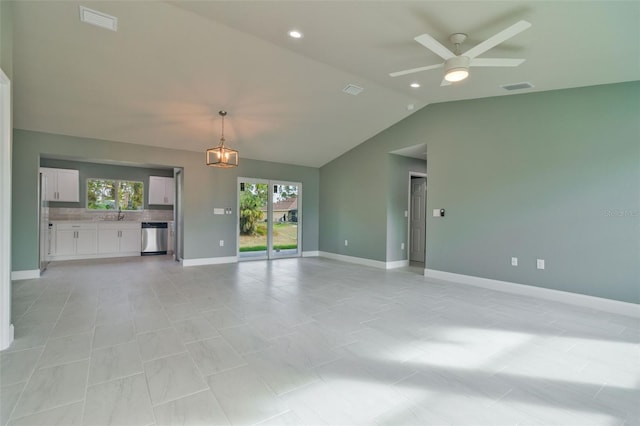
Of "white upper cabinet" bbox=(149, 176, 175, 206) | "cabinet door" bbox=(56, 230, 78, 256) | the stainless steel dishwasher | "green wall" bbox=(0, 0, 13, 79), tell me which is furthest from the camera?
"white upper cabinet" bbox=(149, 176, 175, 206)

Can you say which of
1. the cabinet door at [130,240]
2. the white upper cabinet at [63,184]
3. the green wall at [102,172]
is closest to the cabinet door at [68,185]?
the white upper cabinet at [63,184]

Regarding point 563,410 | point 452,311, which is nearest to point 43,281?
point 452,311

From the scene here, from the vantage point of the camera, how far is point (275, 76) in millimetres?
4254

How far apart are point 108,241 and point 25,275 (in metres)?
2.48

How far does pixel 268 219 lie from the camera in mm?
7535

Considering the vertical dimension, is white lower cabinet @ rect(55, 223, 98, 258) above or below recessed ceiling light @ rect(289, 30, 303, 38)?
below

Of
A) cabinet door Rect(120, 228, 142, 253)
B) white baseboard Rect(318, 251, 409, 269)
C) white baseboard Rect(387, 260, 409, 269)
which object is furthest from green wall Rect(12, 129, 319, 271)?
white baseboard Rect(387, 260, 409, 269)

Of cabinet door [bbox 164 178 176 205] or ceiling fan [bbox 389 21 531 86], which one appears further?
cabinet door [bbox 164 178 176 205]

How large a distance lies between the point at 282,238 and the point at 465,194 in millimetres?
4574

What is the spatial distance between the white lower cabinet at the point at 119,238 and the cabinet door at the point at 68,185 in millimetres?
919

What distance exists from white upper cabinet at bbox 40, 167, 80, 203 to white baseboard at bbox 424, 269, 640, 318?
28.2 ft

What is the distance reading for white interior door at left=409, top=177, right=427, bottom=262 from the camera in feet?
24.0

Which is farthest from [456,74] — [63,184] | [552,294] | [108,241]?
[63,184]

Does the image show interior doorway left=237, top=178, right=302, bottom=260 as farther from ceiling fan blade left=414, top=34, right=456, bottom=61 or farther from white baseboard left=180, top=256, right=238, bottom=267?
ceiling fan blade left=414, top=34, right=456, bottom=61
